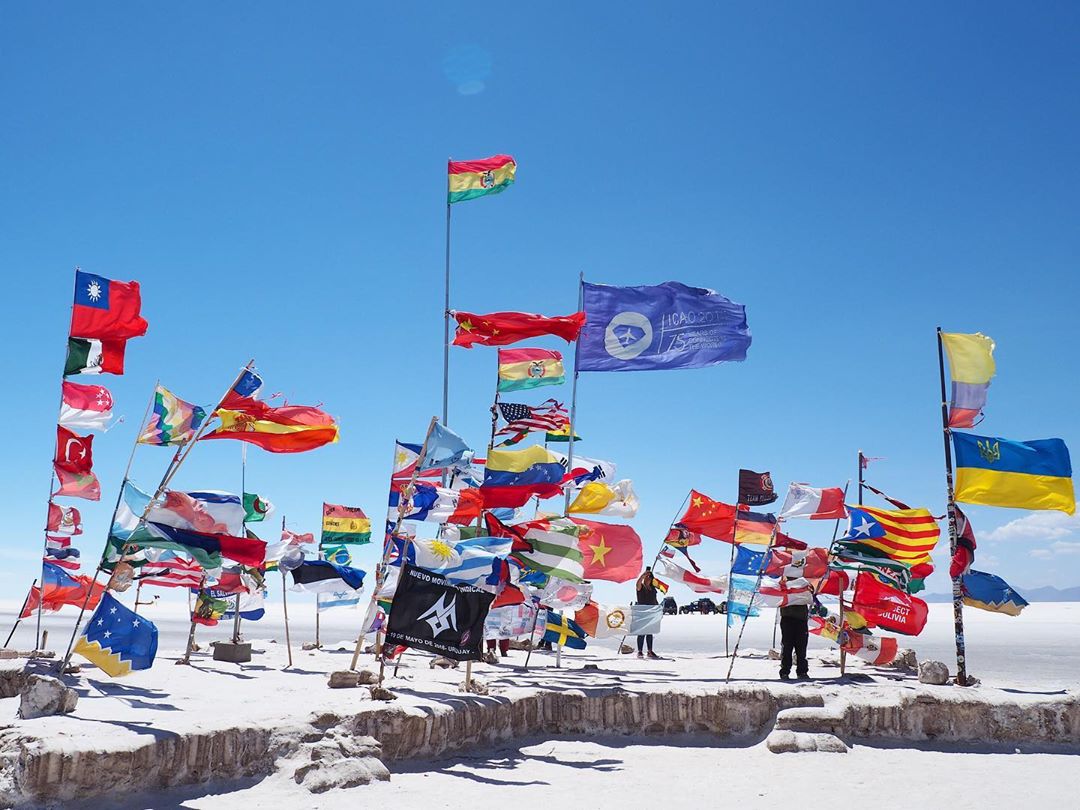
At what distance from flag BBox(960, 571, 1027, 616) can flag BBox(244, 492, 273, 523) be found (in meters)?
15.8

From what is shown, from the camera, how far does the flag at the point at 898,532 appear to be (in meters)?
16.5

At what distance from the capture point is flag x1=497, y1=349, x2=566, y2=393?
21656 millimetres

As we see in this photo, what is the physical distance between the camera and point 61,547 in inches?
693

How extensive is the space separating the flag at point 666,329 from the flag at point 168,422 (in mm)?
9550

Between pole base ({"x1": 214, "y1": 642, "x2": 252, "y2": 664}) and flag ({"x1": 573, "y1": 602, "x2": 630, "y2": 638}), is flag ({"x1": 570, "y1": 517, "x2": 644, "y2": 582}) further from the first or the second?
pole base ({"x1": 214, "y1": 642, "x2": 252, "y2": 664})

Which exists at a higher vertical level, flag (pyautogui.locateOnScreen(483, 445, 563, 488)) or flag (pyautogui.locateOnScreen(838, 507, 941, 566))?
flag (pyautogui.locateOnScreen(483, 445, 563, 488))

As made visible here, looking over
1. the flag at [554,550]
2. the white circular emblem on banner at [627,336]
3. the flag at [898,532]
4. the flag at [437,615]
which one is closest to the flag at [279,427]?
the flag at [437,615]

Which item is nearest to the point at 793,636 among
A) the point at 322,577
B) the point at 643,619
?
the point at 643,619

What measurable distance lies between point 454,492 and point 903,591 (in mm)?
9871

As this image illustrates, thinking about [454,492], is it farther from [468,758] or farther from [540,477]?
[468,758]

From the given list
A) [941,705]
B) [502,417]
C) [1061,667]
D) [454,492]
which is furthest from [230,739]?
[1061,667]

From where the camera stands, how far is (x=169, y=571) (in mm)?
17609

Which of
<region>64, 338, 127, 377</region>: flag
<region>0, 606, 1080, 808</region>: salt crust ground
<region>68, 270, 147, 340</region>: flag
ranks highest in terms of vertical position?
<region>68, 270, 147, 340</region>: flag

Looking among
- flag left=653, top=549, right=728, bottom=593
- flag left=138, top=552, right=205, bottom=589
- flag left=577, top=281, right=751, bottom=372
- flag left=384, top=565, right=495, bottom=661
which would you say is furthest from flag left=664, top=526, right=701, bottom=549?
flag left=138, top=552, right=205, bottom=589
